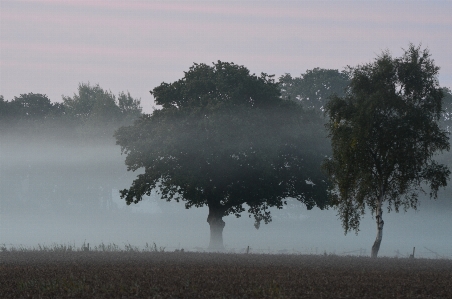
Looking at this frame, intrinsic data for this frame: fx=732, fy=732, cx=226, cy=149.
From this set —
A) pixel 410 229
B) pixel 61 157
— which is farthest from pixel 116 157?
pixel 410 229

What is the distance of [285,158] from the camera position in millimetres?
61875

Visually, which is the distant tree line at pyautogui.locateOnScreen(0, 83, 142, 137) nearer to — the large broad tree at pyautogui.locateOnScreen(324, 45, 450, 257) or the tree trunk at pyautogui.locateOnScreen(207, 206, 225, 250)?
the tree trunk at pyautogui.locateOnScreen(207, 206, 225, 250)

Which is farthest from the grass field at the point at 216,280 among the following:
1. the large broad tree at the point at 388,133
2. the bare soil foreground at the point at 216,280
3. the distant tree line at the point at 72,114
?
the distant tree line at the point at 72,114

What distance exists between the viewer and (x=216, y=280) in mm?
26656

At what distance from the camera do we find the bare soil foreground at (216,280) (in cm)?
2308

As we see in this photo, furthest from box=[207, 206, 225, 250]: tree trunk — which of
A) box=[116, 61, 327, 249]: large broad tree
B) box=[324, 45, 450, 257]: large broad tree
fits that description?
box=[324, 45, 450, 257]: large broad tree

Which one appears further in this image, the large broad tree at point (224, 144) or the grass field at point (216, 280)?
the large broad tree at point (224, 144)

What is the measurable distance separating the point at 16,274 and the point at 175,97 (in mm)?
35177

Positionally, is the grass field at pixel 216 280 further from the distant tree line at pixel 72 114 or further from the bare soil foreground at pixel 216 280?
the distant tree line at pixel 72 114

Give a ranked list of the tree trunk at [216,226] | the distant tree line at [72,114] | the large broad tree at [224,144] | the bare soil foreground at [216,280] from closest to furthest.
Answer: the bare soil foreground at [216,280], the large broad tree at [224,144], the tree trunk at [216,226], the distant tree line at [72,114]

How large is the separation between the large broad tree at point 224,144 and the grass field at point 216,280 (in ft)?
74.7

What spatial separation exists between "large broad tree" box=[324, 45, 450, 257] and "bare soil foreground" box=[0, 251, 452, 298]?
503 inches

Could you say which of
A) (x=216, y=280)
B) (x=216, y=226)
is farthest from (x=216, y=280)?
(x=216, y=226)

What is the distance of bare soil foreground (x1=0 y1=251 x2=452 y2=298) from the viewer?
23078 mm
